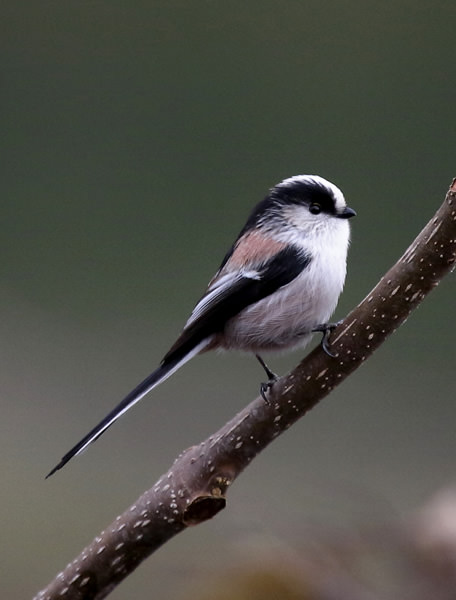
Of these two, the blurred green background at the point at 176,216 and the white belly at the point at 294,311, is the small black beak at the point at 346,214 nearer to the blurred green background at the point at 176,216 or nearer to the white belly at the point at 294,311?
the white belly at the point at 294,311

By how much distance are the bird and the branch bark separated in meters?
0.49

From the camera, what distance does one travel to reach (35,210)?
5145mm

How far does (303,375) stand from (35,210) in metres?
4.21

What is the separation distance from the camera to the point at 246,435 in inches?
43.5

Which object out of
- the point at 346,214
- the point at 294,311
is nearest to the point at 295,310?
the point at 294,311

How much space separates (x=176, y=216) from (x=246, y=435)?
3904 mm

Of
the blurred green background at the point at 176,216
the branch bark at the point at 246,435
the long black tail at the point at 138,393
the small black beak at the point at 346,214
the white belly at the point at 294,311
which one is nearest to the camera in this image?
the branch bark at the point at 246,435

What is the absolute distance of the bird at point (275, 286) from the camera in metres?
1.67

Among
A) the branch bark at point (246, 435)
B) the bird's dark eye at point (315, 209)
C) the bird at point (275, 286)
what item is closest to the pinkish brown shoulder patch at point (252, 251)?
the bird at point (275, 286)

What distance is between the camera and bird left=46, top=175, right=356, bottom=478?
5.49 feet

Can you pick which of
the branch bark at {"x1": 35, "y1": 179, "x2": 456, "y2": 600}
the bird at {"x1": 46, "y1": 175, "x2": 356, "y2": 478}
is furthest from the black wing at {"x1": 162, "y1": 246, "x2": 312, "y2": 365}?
the branch bark at {"x1": 35, "y1": 179, "x2": 456, "y2": 600}

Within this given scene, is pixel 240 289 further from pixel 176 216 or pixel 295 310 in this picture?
pixel 176 216

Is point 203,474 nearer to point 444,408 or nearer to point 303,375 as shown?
point 303,375

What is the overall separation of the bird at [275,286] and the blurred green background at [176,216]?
32.0 inches
